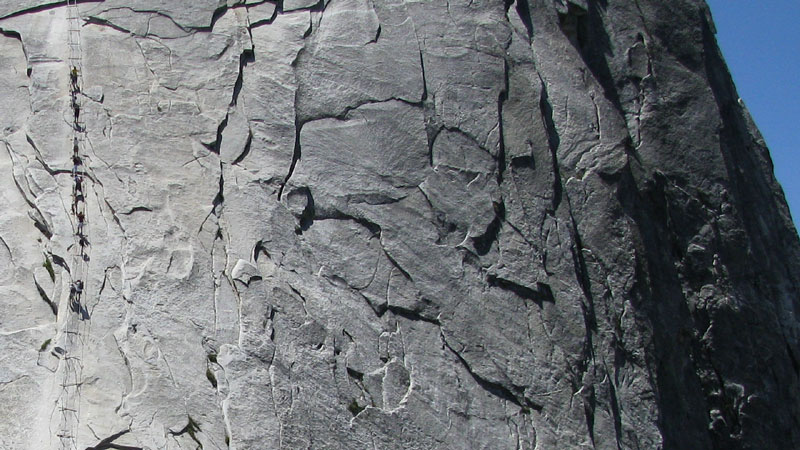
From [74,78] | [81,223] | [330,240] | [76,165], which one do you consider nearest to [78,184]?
[76,165]

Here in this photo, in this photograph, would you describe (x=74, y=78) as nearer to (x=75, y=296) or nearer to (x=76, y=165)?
(x=76, y=165)

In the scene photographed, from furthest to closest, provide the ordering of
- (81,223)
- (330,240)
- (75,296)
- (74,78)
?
(74,78)
(330,240)
(81,223)
(75,296)

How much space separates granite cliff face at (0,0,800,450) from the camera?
18.4 ft

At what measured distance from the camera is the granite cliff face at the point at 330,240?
5.62 meters

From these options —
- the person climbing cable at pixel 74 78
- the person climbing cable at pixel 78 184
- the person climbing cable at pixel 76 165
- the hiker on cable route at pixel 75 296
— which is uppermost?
the person climbing cable at pixel 74 78

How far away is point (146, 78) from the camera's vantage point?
20.4 ft

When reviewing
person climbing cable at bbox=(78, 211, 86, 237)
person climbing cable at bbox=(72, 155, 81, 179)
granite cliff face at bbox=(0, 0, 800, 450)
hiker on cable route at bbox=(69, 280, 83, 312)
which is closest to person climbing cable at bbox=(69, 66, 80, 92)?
granite cliff face at bbox=(0, 0, 800, 450)

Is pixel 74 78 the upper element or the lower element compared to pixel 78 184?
upper

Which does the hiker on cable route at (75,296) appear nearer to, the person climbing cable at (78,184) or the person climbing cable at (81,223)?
the person climbing cable at (81,223)

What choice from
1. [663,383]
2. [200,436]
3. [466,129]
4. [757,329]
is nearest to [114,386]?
[200,436]

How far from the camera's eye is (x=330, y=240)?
5.99 metres

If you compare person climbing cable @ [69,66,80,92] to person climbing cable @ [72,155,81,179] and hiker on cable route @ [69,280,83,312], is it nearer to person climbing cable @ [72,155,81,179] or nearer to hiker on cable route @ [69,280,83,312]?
person climbing cable @ [72,155,81,179]

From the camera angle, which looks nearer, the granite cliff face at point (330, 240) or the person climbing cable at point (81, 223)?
the granite cliff face at point (330, 240)

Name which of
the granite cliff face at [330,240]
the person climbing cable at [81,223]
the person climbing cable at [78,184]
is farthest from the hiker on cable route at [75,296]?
the person climbing cable at [78,184]
